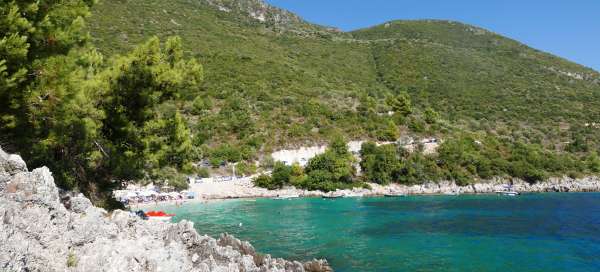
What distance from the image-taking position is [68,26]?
9.38m

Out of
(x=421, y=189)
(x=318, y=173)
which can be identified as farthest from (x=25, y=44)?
(x=421, y=189)

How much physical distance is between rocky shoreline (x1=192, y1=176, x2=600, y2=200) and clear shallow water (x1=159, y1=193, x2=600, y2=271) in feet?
22.2

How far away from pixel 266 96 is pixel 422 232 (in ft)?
121

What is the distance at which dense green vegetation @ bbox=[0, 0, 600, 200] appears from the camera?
31.5ft

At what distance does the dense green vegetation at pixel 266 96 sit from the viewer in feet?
31.5

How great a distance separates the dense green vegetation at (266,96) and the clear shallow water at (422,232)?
289 inches

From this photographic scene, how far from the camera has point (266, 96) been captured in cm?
5697

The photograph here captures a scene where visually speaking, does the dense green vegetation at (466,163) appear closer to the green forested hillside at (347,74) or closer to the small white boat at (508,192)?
the small white boat at (508,192)

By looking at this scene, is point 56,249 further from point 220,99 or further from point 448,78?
point 448,78

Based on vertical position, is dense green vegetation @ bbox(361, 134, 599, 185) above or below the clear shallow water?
above

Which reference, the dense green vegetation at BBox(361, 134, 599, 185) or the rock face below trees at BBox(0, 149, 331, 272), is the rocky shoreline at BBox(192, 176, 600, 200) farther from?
the rock face below trees at BBox(0, 149, 331, 272)

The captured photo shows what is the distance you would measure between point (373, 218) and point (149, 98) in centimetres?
2092

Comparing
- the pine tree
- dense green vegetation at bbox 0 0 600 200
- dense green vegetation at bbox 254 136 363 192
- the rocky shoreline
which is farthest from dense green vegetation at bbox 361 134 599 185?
the pine tree

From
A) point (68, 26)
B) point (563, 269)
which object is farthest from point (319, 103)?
point (68, 26)
